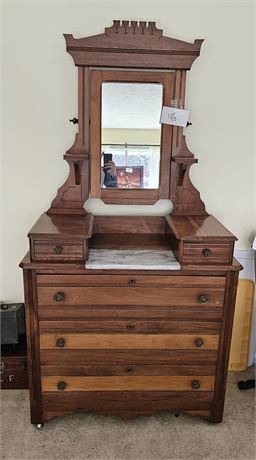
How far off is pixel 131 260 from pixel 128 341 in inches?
16.1

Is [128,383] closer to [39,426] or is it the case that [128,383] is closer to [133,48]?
[39,426]

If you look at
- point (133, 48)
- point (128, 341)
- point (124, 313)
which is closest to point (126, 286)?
point (124, 313)

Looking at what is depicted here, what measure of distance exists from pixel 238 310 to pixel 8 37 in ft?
6.73

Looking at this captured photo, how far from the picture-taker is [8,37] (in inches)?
76.6

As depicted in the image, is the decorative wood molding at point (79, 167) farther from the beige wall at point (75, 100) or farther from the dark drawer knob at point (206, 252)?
the dark drawer knob at point (206, 252)

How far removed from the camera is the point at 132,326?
1.82 metres

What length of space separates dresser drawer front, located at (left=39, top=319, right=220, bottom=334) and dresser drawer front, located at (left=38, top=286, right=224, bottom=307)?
99mm

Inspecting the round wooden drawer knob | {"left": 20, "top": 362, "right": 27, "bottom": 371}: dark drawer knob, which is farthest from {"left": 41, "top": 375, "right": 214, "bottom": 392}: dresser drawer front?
the round wooden drawer knob

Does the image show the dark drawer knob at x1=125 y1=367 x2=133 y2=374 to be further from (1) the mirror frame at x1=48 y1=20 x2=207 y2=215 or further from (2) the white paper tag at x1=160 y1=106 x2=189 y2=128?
(2) the white paper tag at x1=160 y1=106 x2=189 y2=128

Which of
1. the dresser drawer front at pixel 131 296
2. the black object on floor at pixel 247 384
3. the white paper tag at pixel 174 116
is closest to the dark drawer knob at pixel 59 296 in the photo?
the dresser drawer front at pixel 131 296

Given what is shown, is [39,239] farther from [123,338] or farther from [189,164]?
[189,164]

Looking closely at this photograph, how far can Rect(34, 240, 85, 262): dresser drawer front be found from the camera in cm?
171

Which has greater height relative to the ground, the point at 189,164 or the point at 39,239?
the point at 189,164

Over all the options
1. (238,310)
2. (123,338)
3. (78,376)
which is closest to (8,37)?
(123,338)
